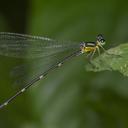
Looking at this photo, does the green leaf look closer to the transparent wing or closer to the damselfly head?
the damselfly head

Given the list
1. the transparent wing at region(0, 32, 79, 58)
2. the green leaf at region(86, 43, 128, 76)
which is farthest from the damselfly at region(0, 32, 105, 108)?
the green leaf at region(86, 43, 128, 76)

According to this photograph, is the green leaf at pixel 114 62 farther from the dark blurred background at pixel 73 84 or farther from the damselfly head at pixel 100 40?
the damselfly head at pixel 100 40

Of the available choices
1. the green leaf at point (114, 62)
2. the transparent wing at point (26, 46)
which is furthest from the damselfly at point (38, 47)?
the green leaf at point (114, 62)

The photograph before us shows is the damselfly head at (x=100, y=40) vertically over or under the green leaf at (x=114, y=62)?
over

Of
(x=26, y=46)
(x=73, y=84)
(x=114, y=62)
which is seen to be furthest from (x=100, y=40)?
(x=114, y=62)

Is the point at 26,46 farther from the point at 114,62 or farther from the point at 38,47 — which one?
the point at 114,62

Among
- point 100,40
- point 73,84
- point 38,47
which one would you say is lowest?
point 73,84
